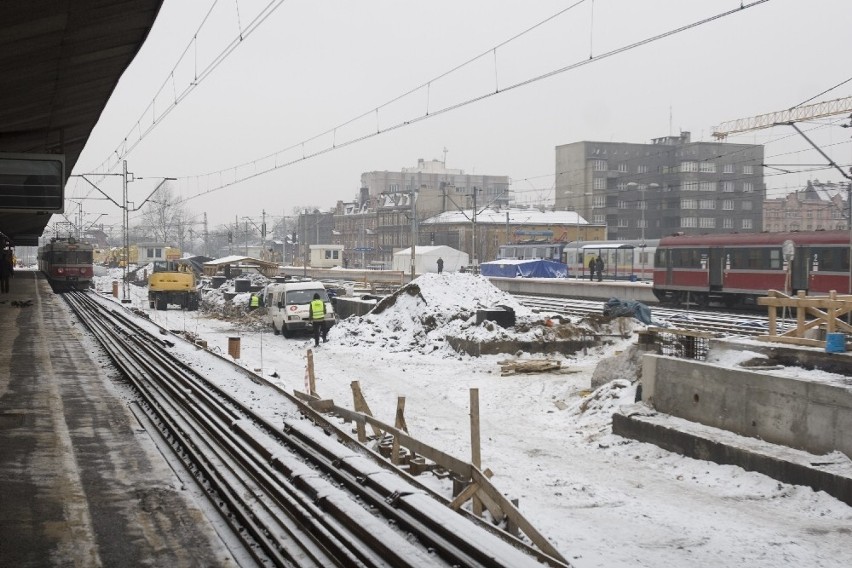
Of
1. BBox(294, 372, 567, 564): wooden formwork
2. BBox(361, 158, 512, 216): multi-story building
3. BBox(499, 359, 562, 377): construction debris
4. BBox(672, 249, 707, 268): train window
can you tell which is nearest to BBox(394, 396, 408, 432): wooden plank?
BBox(294, 372, 567, 564): wooden formwork

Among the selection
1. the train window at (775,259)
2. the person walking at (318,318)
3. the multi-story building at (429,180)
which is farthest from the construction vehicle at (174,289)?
the multi-story building at (429,180)

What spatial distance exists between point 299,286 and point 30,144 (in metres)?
12.7

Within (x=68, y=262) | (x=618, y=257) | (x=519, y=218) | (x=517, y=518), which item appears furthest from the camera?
(x=519, y=218)

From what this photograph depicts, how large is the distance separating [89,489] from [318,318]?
2101 cm

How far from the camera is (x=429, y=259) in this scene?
73312 millimetres

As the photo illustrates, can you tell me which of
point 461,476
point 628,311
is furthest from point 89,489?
point 628,311

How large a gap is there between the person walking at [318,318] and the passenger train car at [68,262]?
1244 inches

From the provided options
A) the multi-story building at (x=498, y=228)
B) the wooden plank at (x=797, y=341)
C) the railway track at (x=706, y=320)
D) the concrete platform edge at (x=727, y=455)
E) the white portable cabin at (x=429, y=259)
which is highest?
the multi-story building at (x=498, y=228)

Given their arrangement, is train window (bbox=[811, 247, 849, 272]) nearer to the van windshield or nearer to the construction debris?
the construction debris

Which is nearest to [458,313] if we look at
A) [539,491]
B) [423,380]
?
[423,380]

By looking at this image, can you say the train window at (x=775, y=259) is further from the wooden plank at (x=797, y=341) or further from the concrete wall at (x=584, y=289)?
the wooden plank at (x=797, y=341)

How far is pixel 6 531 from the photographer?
779 cm

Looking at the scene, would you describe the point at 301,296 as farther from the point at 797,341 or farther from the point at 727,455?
the point at 727,455

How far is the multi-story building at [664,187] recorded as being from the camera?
10444 cm
